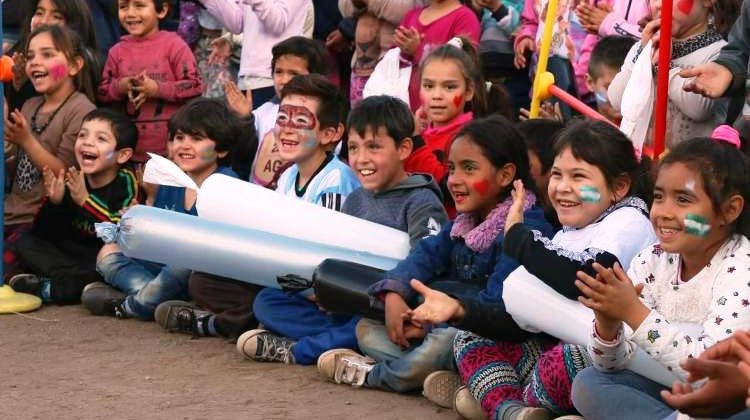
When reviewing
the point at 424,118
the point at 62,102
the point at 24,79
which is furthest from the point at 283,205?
the point at 24,79

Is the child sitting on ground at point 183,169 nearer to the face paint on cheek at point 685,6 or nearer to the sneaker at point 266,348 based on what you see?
the sneaker at point 266,348

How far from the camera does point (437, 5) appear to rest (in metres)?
7.50

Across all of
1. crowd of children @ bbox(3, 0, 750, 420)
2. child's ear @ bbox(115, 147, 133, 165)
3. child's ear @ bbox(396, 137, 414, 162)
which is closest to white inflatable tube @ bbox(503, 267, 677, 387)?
crowd of children @ bbox(3, 0, 750, 420)

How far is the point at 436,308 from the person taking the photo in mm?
4805

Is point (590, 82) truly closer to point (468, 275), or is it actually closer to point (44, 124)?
point (468, 275)

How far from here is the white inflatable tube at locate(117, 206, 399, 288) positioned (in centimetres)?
582

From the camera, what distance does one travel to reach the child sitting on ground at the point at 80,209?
7.07 metres

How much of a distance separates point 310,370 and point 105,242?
5.37 feet

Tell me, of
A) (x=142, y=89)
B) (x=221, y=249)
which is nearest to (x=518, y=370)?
(x=221, y=249)

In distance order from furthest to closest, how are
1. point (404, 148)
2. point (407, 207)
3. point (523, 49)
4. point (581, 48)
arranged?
point (523, 49) → point (581, 48) → point (404, 148) → point (407, 207)

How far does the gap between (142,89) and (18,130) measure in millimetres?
664

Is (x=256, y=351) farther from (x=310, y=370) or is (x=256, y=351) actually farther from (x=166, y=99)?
(x=166, y=99)

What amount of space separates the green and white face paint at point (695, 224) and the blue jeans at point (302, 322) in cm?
182

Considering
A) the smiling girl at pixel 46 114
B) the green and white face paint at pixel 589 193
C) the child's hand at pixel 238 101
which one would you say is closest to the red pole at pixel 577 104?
the green and white face paint at pixel 589 193
